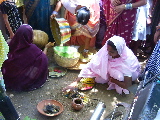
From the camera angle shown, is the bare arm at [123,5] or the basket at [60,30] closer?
the bare arm at [123,5]

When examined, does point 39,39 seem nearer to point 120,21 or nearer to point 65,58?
point 65,58

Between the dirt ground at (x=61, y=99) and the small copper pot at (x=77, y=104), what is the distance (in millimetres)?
85

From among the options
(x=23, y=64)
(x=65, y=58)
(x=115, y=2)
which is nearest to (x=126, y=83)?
(x=65, y=58)

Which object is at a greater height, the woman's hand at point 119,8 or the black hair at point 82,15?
the woman's hand at point 119,8

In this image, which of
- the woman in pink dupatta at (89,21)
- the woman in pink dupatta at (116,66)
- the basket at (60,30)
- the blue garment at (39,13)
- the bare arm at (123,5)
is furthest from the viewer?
the blue garment at (39,13)

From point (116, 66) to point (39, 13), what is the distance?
2.42 metres

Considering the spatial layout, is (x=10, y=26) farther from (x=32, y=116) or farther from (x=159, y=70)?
(x=159, y=70)

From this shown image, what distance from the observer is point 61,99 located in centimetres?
336

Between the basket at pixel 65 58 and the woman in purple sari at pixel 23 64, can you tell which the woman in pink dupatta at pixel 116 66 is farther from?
the woman in purple sari at pixel 23 64

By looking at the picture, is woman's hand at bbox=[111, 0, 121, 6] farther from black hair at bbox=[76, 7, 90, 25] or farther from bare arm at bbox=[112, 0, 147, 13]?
black hair at bbox=[76, 7, 90, 25]

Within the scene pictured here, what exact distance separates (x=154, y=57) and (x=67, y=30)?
2.51 metres

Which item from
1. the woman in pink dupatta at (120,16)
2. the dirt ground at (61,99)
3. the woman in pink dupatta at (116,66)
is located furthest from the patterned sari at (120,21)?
the dirt ground at (61,99)

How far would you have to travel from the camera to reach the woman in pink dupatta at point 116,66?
325 cm

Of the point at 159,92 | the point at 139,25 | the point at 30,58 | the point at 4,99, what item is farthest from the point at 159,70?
the point at 139,25
